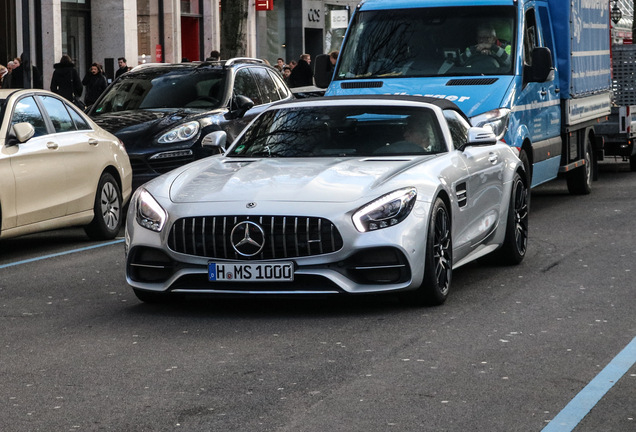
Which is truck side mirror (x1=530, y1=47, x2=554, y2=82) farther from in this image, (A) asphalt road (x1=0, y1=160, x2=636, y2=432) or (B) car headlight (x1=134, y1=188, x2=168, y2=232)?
(B) car headlight (x1=134, y1=188, x2=168, y2=232)

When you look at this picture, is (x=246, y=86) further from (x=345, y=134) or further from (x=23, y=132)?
(x=345, y=134)

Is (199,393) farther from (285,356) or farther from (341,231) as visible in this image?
(341,231)

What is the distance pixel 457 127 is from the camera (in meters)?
9.17

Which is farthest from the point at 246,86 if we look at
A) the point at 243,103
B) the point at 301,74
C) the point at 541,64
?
the point at 301,74

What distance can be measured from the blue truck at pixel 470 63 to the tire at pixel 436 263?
13.4 feet

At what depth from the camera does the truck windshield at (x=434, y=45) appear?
12.9 meters

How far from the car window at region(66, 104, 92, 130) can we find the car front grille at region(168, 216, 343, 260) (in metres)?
4.73

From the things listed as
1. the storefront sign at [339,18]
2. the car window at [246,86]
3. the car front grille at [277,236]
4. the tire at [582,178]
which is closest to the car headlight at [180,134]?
the car window at [246,86]

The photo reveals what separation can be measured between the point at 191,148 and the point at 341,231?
7080 mm

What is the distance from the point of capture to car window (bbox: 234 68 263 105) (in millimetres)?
15656

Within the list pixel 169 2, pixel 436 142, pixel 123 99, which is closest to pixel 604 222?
pixel 436 142

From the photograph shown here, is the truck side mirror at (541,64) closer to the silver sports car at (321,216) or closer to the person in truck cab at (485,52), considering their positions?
the person in truck cab at (485,52)

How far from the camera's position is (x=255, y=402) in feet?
17.8

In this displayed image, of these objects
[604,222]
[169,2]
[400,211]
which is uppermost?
[169,2]
